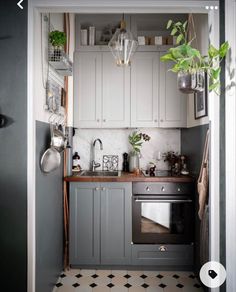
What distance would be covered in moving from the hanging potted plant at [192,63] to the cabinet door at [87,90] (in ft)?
4.61

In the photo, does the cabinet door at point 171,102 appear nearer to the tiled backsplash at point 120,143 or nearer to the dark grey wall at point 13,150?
the tiled backsplash at point 120,143

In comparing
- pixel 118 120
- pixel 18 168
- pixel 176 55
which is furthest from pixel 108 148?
pixel 176 55

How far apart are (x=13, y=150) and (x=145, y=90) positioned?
5.62 feet

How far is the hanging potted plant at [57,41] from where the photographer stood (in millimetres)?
1813

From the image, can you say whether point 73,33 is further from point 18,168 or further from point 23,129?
point 18,168

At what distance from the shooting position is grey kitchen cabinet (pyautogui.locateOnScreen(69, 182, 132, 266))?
7.88 ft

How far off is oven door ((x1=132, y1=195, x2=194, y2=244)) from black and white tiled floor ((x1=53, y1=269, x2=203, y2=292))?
33 centimetres

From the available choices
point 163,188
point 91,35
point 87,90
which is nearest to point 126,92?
point 87,90

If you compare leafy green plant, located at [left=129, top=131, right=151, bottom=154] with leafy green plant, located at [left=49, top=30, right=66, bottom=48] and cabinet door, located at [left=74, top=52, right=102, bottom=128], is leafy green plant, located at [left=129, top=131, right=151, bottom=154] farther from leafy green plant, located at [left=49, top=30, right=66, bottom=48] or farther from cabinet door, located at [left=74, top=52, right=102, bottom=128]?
leafy green plant, located at [left=49, top=30, right=66, bottom=48]

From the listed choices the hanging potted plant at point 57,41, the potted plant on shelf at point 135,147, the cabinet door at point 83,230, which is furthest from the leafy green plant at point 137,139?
the hanging potted plant at point 57,41

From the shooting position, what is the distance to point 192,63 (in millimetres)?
1369

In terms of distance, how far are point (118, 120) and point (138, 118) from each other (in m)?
0.23

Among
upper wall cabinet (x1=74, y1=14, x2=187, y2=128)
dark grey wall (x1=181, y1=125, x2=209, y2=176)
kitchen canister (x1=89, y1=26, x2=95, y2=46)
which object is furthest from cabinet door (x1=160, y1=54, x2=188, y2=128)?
kitchen canister (x1=89, y1=26, x2=95, y2=46)

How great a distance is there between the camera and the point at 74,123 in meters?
2.68
